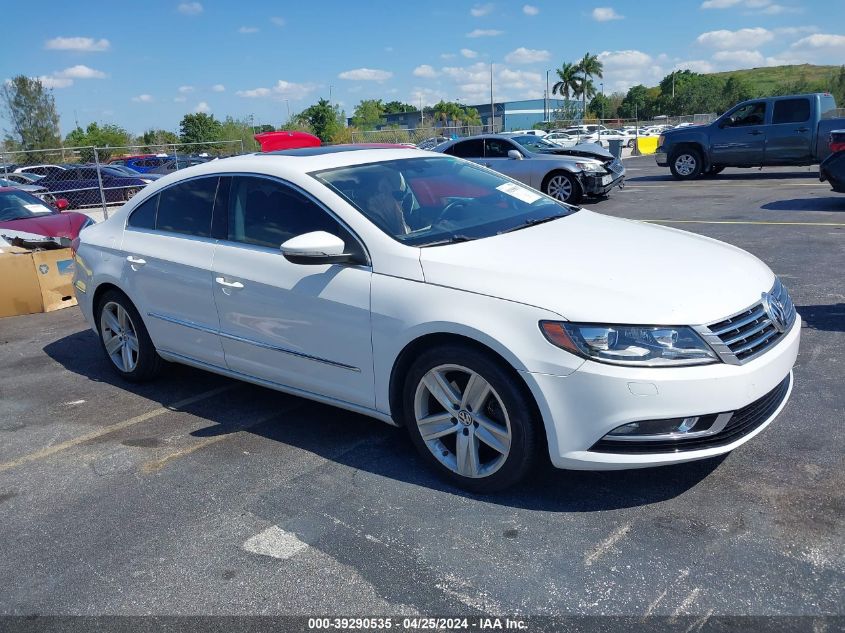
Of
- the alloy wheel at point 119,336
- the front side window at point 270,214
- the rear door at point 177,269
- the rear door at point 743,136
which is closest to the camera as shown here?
the front side window at point 270,214

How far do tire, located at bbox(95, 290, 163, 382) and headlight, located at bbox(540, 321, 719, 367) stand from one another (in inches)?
130

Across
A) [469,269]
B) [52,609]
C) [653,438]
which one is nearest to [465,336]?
[469,269]

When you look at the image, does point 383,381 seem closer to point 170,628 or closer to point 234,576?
point 234,576

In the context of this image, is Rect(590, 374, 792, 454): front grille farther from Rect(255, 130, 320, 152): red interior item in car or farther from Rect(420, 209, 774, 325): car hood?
Rect(255, 130, 320, 152): red interior item in car

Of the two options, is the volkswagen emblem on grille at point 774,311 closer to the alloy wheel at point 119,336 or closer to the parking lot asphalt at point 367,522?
the parking lot asphalt at point 367,522

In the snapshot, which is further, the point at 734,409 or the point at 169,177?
the point at 169,177

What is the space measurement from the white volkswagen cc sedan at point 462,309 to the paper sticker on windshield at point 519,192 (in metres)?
0.02

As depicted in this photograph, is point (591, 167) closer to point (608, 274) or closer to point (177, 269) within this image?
point (177, 269)

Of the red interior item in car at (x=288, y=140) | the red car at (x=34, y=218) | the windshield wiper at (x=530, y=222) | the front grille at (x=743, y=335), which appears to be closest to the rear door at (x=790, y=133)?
the red interior item in car at (x=288, y=140)

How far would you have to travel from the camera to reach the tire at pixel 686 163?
1827 centimetres

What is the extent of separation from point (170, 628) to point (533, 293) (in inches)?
76.1

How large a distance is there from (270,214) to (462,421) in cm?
173

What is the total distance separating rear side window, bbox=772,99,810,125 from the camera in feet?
54.7

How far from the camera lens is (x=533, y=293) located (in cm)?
318
